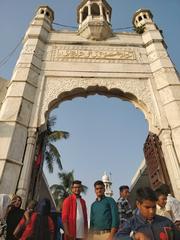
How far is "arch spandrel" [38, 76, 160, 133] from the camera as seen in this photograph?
6624mm

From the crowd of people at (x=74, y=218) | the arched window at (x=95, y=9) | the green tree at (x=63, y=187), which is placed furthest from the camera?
the green tree at (x=63, y=187)

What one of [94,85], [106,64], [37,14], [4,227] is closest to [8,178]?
[4,227]

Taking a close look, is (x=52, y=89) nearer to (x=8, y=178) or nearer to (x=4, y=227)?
(x=8, y=178)

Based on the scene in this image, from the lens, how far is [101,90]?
7.23 meters

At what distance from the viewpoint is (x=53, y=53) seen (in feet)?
26.4

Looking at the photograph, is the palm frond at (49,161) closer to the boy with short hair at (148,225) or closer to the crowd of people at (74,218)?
the crowd of people at (74,218)

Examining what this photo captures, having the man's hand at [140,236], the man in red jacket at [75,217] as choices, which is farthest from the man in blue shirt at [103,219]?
the man's hand at [140,236]

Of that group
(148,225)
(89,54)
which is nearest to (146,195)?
(148,225)

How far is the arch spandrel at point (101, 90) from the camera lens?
6624mm

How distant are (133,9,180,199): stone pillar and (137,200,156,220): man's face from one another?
148 inches

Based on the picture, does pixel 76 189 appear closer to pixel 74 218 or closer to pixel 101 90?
pixel 74 218

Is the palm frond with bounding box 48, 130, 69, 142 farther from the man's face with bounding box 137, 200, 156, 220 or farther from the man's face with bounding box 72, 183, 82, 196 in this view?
the man's face with bounding box 137, 200, 156, 220

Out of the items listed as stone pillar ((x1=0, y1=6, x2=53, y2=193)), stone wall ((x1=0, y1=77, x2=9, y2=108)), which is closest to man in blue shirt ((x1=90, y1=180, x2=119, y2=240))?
stone pillar ((x1=0, y1=6, x2=53, y2=193))

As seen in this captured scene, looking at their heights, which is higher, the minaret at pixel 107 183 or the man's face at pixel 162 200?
the minaret at pixel 107 183
